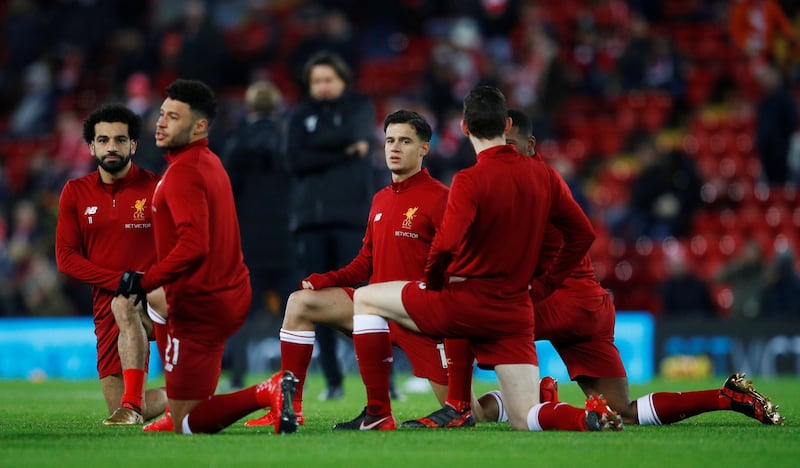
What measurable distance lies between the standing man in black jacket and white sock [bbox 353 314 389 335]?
3.03 m

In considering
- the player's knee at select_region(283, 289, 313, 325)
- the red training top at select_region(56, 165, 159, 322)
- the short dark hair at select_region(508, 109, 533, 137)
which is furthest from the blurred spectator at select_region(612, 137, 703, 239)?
the player's knee at select_region(283, 289, 313, 325)

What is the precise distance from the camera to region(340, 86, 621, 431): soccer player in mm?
6922

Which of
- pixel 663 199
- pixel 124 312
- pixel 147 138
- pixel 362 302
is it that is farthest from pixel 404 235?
pixel 663 199

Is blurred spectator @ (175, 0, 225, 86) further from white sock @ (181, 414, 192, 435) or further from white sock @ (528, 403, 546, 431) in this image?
white sock @ (528, 403, 546, 431)

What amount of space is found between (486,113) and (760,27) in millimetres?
11743

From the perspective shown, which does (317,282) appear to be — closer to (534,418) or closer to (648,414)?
(534,418)

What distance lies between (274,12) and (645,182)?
350 inches

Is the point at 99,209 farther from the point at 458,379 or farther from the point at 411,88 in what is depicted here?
the point at 411,88

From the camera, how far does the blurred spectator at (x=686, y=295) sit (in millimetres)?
15344

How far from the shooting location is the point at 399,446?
6.31 m

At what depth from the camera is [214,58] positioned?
18812mm

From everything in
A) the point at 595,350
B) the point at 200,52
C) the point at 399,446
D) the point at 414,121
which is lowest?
the point at 399,446

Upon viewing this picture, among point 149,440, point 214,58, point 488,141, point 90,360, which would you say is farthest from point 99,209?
point 214,58

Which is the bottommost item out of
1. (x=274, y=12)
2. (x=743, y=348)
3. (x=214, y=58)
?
(x=743, y=348)
